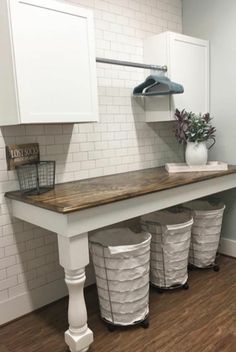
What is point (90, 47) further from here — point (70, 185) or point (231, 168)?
point (231, 168)

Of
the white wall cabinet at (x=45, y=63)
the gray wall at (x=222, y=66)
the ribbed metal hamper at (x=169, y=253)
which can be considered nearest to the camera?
the white wall cabinet at (x=45, y=63)

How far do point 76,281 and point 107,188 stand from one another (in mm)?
581

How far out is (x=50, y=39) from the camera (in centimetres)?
177

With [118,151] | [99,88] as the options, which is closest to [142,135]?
[118,151]

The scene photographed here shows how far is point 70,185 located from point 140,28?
57.7 inches

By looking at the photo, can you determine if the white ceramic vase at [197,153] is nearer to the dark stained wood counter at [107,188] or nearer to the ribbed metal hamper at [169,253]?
the dark stained wood counter at [107,188]

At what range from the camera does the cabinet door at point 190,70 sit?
254 cm

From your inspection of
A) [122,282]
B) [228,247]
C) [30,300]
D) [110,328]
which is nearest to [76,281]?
[122,282]

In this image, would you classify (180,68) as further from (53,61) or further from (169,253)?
(169,253)

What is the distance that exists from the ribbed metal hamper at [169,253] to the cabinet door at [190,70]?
943 millimetres

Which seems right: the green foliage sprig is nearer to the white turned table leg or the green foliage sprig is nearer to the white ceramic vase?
the white ceramic vase

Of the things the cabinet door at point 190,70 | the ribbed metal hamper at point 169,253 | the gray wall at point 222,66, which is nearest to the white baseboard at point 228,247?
the gray wall at point 222,66

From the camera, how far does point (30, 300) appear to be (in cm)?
216

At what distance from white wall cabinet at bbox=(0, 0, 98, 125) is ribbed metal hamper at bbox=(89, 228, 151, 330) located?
0.83m
